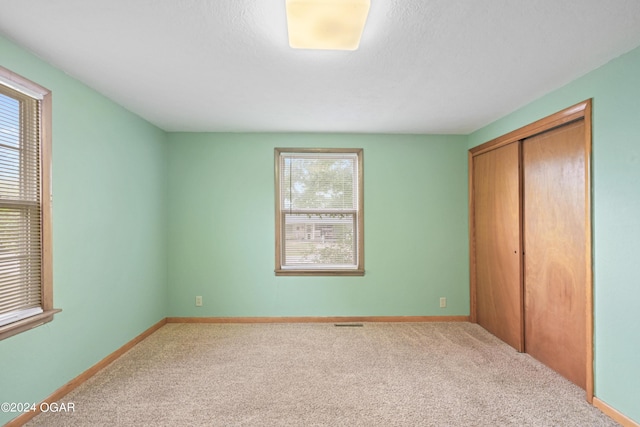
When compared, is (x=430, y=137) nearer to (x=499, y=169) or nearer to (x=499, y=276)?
(x=499, y=169)

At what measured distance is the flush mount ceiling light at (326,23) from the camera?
4.81ft

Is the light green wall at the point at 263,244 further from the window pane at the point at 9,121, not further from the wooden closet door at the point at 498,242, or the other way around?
the window pane at the point at 9,121

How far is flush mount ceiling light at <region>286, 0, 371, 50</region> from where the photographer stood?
1.46 m

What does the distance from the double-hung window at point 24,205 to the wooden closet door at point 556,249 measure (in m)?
3.81

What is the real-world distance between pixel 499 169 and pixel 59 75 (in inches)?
159

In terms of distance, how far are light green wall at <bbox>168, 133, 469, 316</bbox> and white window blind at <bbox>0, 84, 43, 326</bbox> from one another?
1829 millimetres

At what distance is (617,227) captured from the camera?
2.04m

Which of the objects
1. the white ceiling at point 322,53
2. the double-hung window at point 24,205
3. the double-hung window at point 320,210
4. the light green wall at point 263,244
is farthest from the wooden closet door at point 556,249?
the double-hung window at point 24,205

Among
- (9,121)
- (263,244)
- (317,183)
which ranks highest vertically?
(9,121)

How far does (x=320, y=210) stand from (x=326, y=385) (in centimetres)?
205

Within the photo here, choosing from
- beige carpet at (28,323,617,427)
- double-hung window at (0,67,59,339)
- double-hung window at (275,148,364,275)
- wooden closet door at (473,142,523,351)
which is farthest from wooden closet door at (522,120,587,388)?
double-hung window at (0,67,59,339)

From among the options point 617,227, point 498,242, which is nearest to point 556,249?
point 617,227

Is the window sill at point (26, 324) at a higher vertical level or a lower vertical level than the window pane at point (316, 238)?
lower

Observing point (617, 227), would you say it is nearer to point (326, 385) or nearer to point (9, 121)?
point (326, 385)
